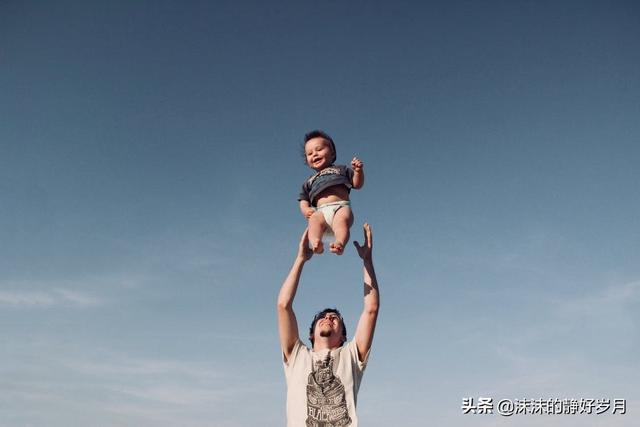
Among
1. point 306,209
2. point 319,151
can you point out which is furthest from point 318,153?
point 306,209

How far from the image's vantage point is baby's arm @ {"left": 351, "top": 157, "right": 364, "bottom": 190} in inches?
295

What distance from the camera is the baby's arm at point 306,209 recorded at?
7.74 m

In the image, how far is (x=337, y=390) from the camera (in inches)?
259

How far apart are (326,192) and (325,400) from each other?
8.55 ft

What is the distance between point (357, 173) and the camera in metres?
7.55

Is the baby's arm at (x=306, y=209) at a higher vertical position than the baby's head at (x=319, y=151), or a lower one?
lower

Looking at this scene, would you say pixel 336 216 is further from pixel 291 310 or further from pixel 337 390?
pixel 337 390

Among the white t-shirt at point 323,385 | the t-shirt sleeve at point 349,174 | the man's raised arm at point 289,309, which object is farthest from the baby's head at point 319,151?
the white t-shirt at point 323,385

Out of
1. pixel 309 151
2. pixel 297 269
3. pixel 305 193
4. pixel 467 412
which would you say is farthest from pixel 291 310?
pixel 467 412

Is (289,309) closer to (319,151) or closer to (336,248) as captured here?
(336,248)

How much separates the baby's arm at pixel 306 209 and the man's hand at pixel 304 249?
2.02ft

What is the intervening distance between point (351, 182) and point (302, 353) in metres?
2.25

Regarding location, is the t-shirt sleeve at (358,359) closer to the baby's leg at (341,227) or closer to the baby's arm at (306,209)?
the baby's leg at (341,227)

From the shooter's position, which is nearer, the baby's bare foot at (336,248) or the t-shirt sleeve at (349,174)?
the baby's bare foot at (336,248)
